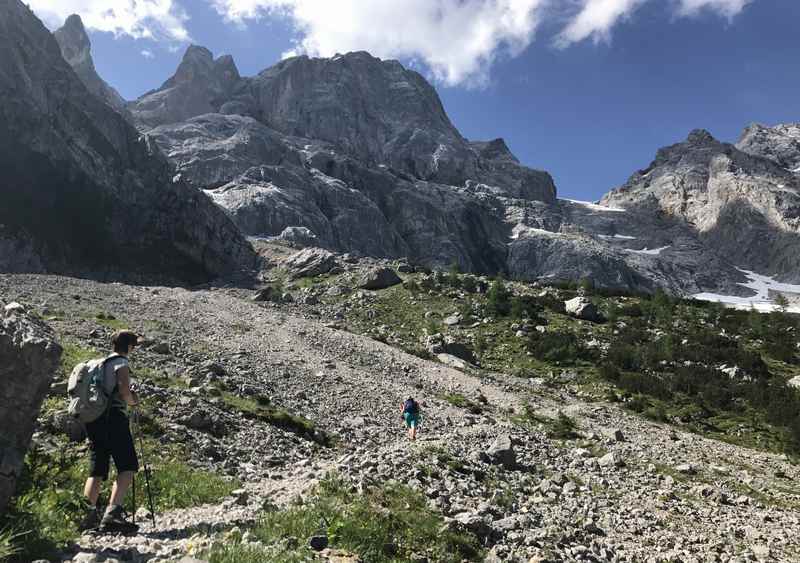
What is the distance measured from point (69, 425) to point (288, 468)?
484 cm

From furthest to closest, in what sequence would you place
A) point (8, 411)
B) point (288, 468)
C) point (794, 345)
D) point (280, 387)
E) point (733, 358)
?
1. point (794, 345)
2. point (733, 358)
3. point (280, 387)
4. point (288, 468)
5. point (8, 411)

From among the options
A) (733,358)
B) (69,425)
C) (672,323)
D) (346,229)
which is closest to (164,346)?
(69,425)

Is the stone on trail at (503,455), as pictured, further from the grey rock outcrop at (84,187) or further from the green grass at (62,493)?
the grey rock outcrop at (84,187)

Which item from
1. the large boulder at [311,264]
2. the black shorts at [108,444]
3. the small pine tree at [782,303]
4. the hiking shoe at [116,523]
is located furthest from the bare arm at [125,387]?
the small pine tree at [782,303]

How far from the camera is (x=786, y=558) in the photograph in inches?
381

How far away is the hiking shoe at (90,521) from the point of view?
7038 millimetres

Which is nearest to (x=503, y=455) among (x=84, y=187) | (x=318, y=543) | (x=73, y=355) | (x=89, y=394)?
(x=318, y=543)

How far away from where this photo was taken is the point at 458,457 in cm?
1338

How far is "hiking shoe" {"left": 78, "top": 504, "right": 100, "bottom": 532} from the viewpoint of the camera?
704cm

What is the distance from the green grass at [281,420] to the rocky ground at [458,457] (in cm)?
15

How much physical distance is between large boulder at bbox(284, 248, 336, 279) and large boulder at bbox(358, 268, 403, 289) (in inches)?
594

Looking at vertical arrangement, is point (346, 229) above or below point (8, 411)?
above

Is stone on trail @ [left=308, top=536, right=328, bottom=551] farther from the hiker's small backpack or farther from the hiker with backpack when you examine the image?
the hiker's small backpack

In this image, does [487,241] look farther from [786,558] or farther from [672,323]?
[786,558]
